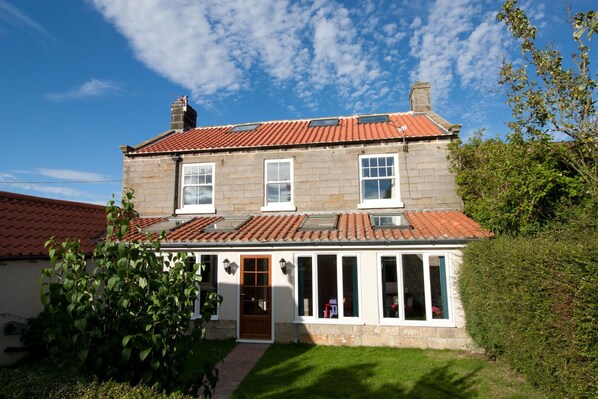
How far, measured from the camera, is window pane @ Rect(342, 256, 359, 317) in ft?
34.1

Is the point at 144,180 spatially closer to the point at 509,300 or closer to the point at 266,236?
the point at 266,236

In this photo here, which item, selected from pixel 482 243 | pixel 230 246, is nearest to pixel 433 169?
pixel 482 243

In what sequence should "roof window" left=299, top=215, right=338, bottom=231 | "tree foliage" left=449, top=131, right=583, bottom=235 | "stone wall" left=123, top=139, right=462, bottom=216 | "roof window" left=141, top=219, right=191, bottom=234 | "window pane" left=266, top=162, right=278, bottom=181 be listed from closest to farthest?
1. "tree foliage" left=449, top=131, right=583, bottom=235
2. "roof window" left=299, top=215, right=338, bottom=231
3. "roof window" left=141, top=219, right=191, bottom=234
4. "stone wall" left=123, top=139, right=462, bottom=216
5. "window pane" left=266, top=162, right=278, bottom=181

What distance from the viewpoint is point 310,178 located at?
45.5 feet

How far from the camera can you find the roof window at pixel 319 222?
441 inches

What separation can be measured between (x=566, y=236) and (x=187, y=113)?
17889 mm

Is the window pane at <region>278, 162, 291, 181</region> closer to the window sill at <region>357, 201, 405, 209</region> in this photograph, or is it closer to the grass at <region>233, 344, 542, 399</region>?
the window sill at <region>357, 201, 405, 209</region>

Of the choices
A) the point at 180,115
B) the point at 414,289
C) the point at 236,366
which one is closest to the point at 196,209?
the point at 180,115

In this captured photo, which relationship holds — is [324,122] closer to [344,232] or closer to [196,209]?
[196,209]

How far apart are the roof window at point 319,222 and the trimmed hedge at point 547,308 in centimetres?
483

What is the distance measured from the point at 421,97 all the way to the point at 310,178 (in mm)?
7391

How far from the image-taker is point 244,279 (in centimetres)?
1098

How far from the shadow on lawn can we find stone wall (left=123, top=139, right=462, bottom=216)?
266 inches

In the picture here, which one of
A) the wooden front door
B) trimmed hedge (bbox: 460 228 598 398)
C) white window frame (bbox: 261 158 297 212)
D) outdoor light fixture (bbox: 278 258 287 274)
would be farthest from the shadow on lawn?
white window frame (bbox: 261 158 297 212)
